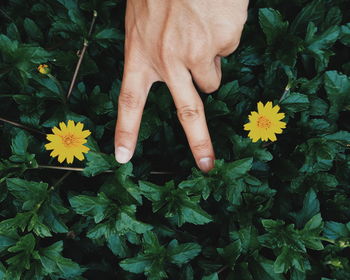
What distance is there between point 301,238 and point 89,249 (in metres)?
0.90

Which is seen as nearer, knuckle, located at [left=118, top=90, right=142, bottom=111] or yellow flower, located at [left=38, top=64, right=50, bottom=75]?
knuckle, located at [left=118, top=90, right=142, bottom=111]

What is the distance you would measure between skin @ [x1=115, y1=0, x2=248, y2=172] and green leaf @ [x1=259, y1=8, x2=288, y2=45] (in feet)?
1.41

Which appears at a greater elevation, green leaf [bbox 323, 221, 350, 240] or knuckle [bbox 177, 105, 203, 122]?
knuckle [bbox 177, 105, 203, 122]

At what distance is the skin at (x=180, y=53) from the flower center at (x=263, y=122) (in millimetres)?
233

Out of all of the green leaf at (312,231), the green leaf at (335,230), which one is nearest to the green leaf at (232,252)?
the green leaf at (312,231)

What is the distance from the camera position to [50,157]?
71.4 inches

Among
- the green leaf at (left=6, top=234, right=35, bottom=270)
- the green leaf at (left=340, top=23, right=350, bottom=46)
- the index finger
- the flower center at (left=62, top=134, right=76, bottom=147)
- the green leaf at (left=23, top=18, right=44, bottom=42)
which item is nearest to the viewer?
the index finger

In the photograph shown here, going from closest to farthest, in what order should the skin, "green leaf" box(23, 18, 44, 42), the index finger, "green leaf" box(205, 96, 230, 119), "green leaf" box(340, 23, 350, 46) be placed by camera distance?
the skin < the index finger < "green leaf" box(205, 96, 230, 119) < "green leaf" box(340, 23, 350, 46) < "green leaf" box(23, 18, 44, 42)

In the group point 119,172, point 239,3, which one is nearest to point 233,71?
point 239,3

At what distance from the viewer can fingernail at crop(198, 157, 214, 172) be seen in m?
1.55

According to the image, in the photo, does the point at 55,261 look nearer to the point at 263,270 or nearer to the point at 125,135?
the point at 125,135

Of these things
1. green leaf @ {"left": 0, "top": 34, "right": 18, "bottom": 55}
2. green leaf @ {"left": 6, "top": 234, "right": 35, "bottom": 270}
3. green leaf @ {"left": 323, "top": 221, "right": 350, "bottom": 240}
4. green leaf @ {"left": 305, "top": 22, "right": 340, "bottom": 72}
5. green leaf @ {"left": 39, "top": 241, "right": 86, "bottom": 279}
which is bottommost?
green leaf @ {"left": 39, "top": 241, "right": 86, "bottom": 279}

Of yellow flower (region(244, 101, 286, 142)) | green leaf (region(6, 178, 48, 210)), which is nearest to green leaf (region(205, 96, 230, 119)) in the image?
yellow flower (region(244, 101, 286, 142))

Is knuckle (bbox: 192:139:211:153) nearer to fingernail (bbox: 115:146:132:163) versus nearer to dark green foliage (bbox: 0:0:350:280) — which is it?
dark green foliage (bbox: 0:0:350:280)
